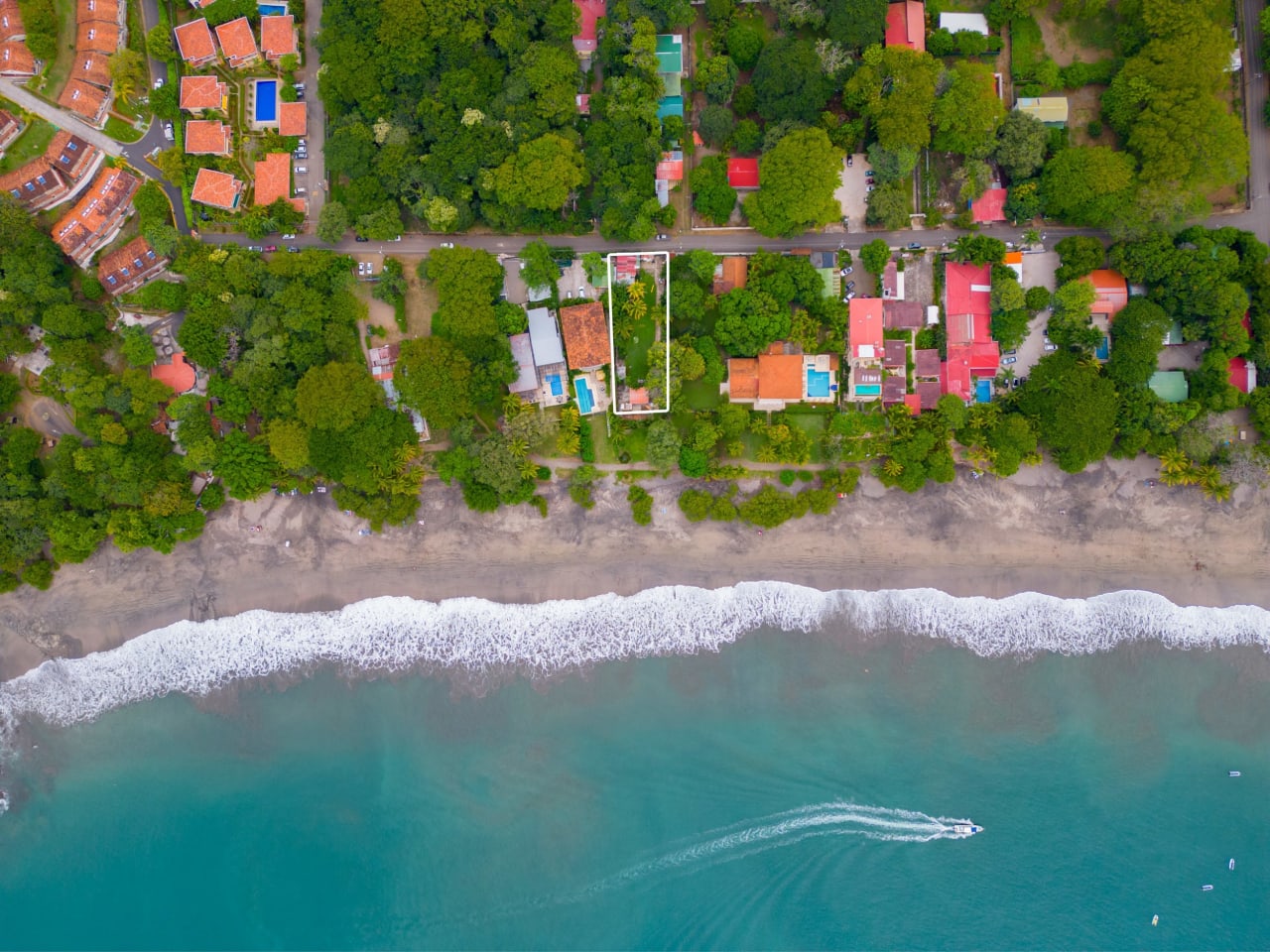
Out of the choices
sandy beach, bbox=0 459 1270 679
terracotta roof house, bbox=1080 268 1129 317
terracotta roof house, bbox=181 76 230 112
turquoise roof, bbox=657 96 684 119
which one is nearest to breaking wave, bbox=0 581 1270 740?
sandy beach, bbox=0 459 1270 679

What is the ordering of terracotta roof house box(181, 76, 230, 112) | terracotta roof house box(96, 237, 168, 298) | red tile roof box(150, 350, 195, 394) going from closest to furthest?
1. terracotta roof house box(96, 237, 168, 298)
2. terracotta roof house box(181, 76, 230, 112)
3. red tile roof box(150, 350, 195, 394)

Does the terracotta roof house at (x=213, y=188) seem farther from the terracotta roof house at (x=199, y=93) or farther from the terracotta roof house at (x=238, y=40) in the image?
the terracotta roof house at (x=238, y=40)

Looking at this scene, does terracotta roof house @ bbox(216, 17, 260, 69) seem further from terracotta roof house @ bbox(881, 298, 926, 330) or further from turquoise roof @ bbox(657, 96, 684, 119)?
terracotta roof house @ bbox(881, 298, 926, 330)

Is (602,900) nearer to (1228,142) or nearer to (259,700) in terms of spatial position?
(259,700)

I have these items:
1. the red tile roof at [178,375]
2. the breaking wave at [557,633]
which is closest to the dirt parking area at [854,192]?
the breaking wave at [557,633]

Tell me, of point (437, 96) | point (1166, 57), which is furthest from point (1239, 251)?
point (437, 96)

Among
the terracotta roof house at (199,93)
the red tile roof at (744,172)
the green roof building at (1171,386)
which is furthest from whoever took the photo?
the terracotta roof house at (199,93)
